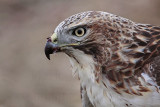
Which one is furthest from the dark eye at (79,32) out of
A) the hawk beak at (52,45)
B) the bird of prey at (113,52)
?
the hawk beak at (52,45)

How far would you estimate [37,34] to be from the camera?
1052 centimetres

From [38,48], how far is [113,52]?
6157mm

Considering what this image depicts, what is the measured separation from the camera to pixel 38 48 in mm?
9938

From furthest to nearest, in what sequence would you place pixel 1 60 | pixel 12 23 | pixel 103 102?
pixel 12 23 → pixel 1 60 → pixel 103 102

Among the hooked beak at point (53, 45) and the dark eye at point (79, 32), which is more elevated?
the dark eye at point (79, 32)

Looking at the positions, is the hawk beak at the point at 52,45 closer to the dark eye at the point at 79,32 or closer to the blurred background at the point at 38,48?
the dark eye at the point at 79,32

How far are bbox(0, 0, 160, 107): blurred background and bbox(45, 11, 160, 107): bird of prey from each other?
163 inches

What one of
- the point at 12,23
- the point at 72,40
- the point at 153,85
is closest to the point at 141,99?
the point at 153,85

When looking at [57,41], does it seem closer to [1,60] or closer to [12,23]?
[1,60]

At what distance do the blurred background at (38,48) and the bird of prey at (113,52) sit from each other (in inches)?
163

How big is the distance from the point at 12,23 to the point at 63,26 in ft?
26.0

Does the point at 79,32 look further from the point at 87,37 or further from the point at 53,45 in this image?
the point at 53,45

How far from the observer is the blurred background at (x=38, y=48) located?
851 cm

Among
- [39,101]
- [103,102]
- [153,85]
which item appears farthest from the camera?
[39,101]
